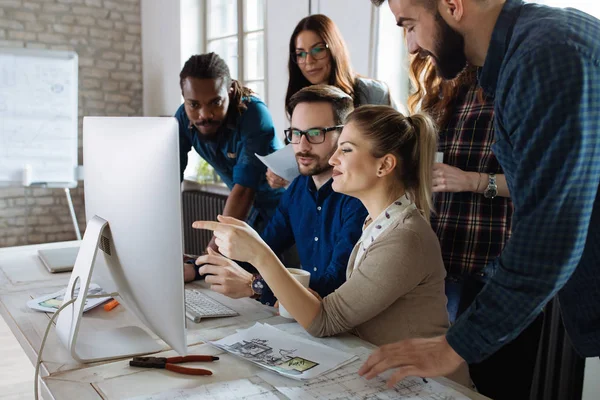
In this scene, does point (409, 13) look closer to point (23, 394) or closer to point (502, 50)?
point (502, 50)

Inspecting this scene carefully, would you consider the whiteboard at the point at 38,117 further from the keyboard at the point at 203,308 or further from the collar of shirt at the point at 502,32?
the collar of shirt at the point at 502,32

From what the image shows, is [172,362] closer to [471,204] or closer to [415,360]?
[415,360]

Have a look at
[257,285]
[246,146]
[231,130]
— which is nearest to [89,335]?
[257,285]

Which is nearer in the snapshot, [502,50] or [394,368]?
[502,50]

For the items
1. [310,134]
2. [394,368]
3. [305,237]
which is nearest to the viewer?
[394,368]

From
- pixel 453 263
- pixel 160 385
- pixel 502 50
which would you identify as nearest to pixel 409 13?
pixel 502 50

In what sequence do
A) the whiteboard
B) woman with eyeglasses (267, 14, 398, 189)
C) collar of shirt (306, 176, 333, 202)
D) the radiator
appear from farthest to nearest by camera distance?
the whiteboard
the radiator
woman with eyeglasses (267, 14, 398, 189)
collar of shirt (306, 176, 333, 202)

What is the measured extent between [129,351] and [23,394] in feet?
5.63

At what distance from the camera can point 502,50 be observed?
949 millimetres

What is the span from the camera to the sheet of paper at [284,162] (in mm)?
2020

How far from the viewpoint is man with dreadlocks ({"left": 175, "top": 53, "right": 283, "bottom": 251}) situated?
92.5 inches

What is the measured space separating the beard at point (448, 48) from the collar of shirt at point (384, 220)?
1.48ft

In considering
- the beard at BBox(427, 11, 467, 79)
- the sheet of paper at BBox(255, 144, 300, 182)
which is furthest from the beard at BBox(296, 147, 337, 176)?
the beard at BBox(427, 11, 467, 79)

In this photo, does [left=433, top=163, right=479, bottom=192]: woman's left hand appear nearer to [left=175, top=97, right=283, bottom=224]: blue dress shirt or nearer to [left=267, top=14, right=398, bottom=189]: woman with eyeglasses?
[left=267, top=14, right=398, bottom=189]: woman with eyeglasses
